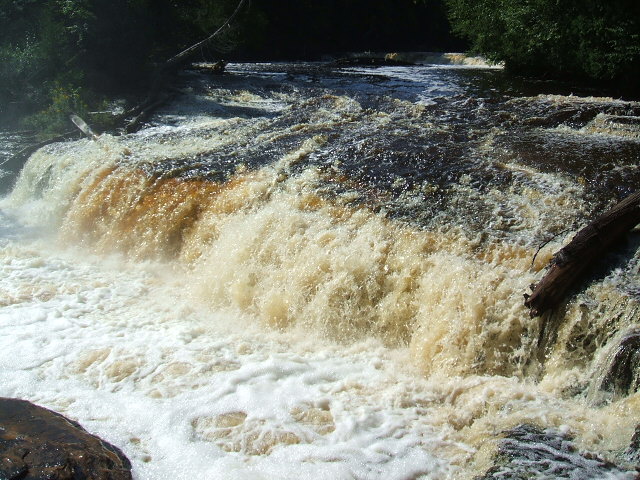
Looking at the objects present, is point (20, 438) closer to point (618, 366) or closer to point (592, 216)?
point (618, 366)

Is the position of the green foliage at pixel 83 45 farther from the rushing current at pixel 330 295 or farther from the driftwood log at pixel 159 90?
the rushing current at pixel 330 295

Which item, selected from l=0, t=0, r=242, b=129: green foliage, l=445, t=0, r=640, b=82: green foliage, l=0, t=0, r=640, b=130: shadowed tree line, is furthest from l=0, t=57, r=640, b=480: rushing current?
l=0, t=0, r=242, b=129: green foliage

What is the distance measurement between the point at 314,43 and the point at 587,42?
15406mm

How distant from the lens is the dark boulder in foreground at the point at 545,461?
293cm

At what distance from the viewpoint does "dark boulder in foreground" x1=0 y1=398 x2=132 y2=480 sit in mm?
2908

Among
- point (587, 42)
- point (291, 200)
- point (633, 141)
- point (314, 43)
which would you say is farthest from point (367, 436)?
point (314, 43)

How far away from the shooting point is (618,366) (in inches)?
135

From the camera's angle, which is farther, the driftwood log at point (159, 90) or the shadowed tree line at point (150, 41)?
the shadowed tree line at point (150, 41)

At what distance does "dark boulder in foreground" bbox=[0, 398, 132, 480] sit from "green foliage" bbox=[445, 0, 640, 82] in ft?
35.4

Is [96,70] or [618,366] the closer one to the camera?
[618,366]

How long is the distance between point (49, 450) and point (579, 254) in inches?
137

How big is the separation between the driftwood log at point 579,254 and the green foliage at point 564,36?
7690mm

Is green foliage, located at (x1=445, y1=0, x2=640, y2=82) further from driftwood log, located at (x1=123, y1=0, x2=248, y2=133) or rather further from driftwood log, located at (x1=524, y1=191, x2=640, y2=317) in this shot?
driftwood log, located at (x1=524, y1=191, x2=640, y2=317)

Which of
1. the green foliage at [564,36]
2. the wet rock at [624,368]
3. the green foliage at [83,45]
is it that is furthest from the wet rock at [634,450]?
the green foliage at [83,45]
